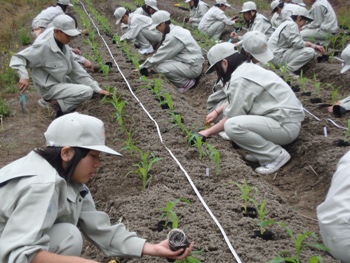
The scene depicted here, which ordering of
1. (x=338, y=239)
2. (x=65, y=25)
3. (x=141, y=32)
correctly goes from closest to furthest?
1. (x=338, y=239)
2. (x=65, y=25)
3. (x=141, y=32)

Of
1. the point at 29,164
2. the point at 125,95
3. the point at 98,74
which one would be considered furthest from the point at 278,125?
the point at 98,74

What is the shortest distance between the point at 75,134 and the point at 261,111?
8.60 ft

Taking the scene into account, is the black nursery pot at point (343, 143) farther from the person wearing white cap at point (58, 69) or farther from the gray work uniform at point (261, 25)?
the gray work uniform at point (261, 25)

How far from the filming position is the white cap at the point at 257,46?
4.39m

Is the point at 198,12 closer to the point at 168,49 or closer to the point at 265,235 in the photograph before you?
the point at 168,49

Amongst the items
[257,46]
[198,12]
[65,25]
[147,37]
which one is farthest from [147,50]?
[257,46]

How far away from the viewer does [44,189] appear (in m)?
1.84

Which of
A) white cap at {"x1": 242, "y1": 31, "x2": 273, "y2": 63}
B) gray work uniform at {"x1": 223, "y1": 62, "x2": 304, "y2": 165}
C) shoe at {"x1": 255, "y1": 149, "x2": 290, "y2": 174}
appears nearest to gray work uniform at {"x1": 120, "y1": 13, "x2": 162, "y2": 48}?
white cap at {"x1": 242, "y1": 31, "x2": 273, "y2": 63}

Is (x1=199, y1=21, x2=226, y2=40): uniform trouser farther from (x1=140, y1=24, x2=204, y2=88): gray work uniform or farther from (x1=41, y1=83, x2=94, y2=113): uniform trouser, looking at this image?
(x1=41, y1=83, x2=94, y2=113): uniform trouser

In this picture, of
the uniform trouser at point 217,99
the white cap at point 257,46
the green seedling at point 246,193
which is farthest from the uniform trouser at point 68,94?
the green seedling at point 246,193

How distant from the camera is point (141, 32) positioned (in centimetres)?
968

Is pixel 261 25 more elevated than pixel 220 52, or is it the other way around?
pixel 220 52

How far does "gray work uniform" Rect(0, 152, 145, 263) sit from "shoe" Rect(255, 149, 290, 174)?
2.27 meters

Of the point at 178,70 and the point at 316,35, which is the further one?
the point at 316,35
